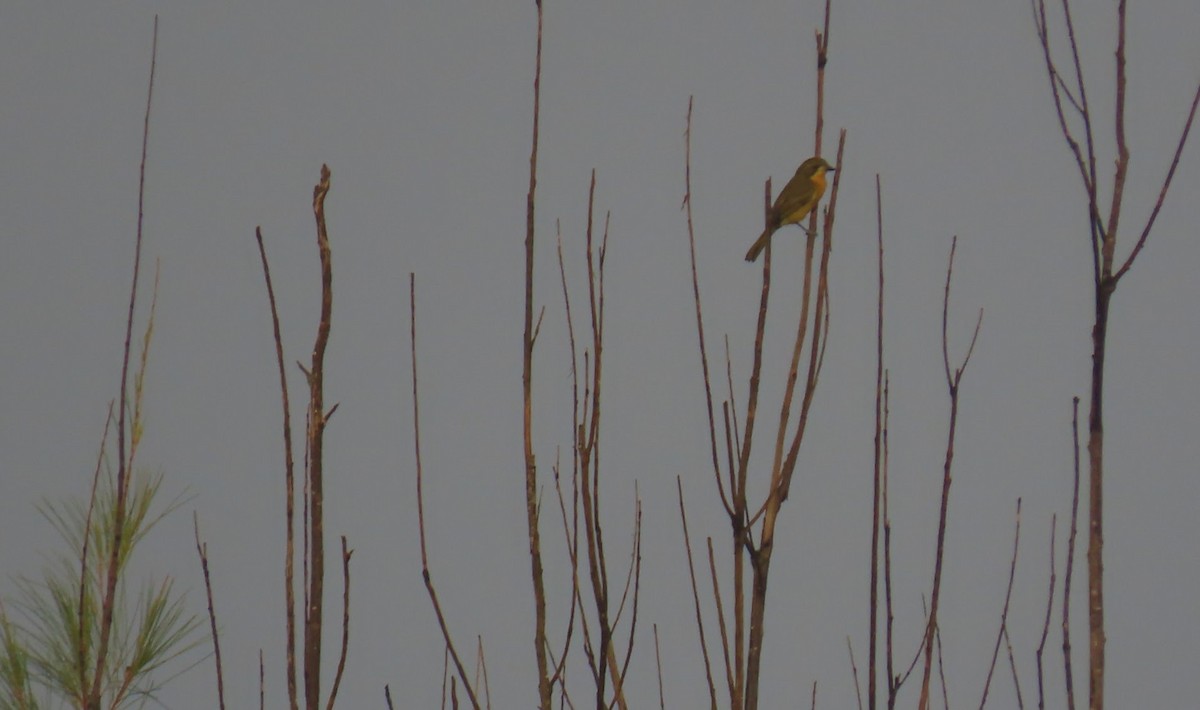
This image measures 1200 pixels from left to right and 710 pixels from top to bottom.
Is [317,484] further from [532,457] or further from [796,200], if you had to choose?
[796,200]

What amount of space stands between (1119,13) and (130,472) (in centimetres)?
151

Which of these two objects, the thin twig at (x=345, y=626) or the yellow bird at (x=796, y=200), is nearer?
the thin twig at (x=345, y=626)

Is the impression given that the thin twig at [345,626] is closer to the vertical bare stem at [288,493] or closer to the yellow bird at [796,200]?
the vertical bare stem at [288,493]

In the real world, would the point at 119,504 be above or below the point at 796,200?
below

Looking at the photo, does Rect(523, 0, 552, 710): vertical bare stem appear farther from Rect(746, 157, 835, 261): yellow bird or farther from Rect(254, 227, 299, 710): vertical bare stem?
Rect(746, 157, 835, 261): yellow bird

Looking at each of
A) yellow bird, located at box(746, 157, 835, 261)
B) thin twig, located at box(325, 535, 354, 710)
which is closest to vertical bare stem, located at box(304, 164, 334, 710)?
thin twig, located at box(325, 535, 354, 710)

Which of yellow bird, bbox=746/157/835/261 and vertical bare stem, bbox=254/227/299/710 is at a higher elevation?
yellow bird, bbox=746/157/835/261

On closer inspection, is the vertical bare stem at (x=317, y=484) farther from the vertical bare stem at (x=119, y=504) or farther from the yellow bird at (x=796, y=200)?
the yellow bird at (x=796, y=200)

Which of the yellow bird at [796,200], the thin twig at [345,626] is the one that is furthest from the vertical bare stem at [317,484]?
the yellow bird at [796,200]

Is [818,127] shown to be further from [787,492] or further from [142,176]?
[142,176]

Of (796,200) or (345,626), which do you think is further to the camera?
(796,200)

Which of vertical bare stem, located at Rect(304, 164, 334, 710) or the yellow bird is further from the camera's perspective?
the yellow bird

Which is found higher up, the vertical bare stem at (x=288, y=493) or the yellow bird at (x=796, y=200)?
the yellow bird at (x=796, y=200)

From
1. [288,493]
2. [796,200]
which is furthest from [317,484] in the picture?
[796,200]
